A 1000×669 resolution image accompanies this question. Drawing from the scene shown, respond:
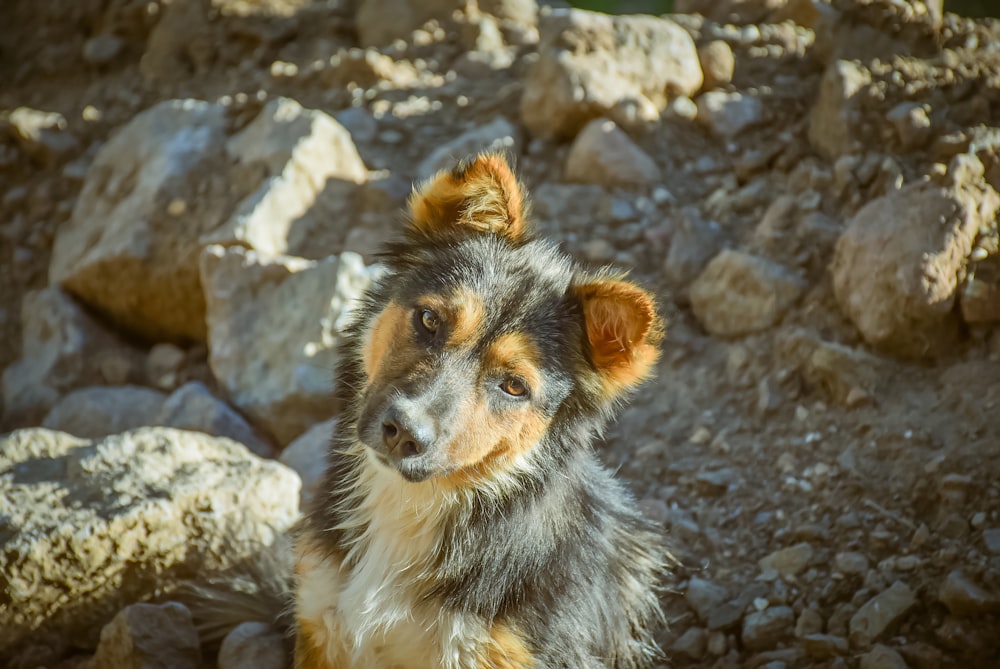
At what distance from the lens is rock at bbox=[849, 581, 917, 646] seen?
377 centimetres

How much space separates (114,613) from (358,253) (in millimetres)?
2681

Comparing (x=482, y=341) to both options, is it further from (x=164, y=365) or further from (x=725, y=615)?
(x=164, y=365)

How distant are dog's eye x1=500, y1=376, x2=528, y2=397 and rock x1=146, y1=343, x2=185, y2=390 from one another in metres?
3.62

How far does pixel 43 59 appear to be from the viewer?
305 inches

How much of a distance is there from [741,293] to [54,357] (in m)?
4.55

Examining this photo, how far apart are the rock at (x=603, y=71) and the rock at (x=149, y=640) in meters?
3.99

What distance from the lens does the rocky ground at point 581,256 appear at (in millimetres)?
3994

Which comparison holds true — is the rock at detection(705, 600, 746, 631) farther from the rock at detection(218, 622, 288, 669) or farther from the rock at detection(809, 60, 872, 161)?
the rock at detection(809, 60, 872, 161)

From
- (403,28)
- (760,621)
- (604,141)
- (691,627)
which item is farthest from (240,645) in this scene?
(403,28)

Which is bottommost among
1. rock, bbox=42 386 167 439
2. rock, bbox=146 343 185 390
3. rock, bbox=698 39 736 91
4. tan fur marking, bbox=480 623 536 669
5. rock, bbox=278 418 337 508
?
rock, bbox=146 343 185 390

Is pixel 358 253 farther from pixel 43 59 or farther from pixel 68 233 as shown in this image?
pixel 43 59

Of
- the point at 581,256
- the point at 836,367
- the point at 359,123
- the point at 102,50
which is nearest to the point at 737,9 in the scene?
the point at 581,256

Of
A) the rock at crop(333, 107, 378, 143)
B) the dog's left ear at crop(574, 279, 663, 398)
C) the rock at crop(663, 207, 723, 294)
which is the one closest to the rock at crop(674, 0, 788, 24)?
the rock at crop(663, 207, 723, 294)

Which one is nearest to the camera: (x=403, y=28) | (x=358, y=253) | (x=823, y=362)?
(x=823, y=362)
